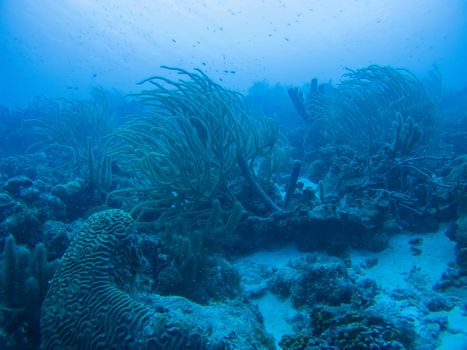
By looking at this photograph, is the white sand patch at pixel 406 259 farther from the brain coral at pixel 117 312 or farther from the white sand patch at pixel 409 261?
the brain coral at pixel 117 312

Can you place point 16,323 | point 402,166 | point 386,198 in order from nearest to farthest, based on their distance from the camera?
1. point 16,323
2. point 386,198
3. point 402,166

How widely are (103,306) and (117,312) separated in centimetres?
14

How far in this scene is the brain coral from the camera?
201 centimetres

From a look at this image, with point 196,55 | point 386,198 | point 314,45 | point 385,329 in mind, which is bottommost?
point 385,329

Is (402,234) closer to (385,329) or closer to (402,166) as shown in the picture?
(402,166)

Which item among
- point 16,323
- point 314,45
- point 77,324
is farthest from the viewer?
point 314,45

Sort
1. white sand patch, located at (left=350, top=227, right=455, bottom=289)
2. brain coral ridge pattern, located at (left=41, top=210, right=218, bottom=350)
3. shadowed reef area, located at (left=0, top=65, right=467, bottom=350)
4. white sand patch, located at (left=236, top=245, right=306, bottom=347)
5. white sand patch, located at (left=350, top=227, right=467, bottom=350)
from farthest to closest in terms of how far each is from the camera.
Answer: white sand patch, located at (left=350, top=227, right=455, bottom=289) → white sand patch, located at (left=350, top=227, right=467, bottom=350) → white sand patch, located at (left=236, top=245, right=306, bottom=347) → shadowed reef area, located at (left=0, top=65, right=467, bottom=350) → brain coral ridge pattern, located at (left=41, top=210, right=218, bottom=350)

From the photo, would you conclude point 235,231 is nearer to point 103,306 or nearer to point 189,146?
point 189,146

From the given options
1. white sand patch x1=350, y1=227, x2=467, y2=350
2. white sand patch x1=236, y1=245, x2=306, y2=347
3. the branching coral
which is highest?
the branching coral

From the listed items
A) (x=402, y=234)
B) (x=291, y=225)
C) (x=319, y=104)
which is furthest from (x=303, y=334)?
(x=319, y=104)

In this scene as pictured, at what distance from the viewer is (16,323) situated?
2562 millimetres

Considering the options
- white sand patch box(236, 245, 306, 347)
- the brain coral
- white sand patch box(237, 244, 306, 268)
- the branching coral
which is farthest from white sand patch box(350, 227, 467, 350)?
the branching coral

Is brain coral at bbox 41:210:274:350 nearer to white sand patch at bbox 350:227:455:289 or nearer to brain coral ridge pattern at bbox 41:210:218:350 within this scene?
brain coral ridge pattern at bbox 41:210:218:350

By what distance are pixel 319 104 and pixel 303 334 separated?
8849 millimetres
